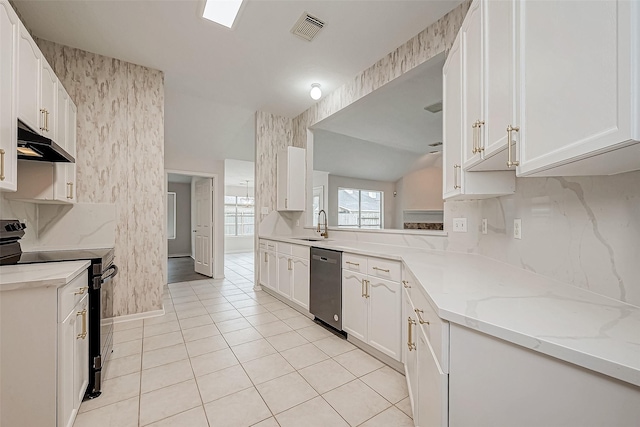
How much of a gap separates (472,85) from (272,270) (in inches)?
128

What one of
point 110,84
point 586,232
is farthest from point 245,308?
point 586,232

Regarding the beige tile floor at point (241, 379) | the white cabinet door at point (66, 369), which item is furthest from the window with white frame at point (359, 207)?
the white cabinet door at point (66, 369)

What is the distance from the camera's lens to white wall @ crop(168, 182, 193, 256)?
334 inches

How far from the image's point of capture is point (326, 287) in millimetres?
2732

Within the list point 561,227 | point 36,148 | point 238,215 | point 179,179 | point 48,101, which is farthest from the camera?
point 238,215

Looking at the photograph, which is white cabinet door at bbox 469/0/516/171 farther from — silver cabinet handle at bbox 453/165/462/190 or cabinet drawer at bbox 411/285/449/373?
cabinet drawer at bbox 411/285/449/373

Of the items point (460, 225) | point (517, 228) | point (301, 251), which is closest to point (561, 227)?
point (517, 228)

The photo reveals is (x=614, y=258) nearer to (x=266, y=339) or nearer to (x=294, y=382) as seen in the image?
(x=294, y=382)

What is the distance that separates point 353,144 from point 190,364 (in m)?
5.15

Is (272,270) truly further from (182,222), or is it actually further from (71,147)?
(182,222)

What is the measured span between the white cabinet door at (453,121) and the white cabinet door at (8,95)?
2477 millimetres

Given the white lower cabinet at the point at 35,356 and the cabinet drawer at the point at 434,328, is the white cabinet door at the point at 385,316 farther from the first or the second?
the white lower cabinet at the point at 35,356

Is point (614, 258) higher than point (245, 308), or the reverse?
point (614, 258)

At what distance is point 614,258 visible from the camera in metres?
0.98
